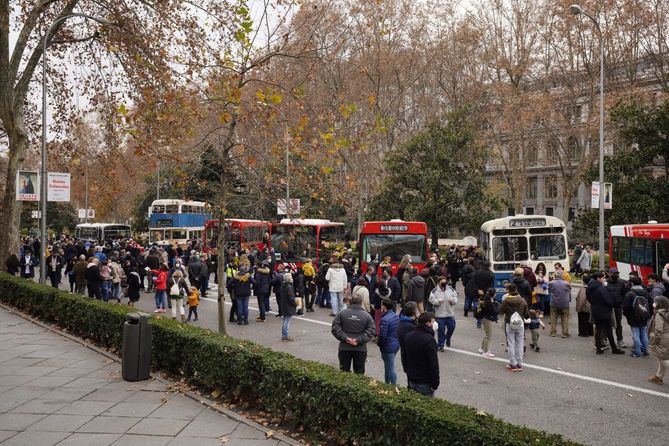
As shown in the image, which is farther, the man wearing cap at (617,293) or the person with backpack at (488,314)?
the man wearing cap at (617,293)

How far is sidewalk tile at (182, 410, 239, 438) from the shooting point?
686cm

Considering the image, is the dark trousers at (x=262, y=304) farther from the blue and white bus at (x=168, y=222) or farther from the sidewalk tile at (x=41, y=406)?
the blue and white bus at (x=168, y=222)

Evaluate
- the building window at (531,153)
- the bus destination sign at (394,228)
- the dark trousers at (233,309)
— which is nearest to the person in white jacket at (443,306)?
the dark trousers at (233,309)

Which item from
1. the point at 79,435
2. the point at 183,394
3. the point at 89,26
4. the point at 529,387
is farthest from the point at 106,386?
the point at 89,26

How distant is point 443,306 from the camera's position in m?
11.8

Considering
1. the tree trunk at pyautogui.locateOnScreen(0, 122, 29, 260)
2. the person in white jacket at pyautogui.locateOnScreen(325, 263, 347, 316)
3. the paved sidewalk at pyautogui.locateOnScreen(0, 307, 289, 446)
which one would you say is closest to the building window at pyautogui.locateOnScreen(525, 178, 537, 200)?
the person in white jacket at pyautogui.locateOnScreen(325, 263, 347, 316)

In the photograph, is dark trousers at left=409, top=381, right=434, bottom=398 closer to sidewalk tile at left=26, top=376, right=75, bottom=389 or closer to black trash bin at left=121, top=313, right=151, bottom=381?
black trash bin at left=121, top=313, right=151, bottom=381

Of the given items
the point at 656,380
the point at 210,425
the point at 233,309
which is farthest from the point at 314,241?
the point at 210,425

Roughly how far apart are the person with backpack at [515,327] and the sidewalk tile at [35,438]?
23.9 ft

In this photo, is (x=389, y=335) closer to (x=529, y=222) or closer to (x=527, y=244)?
(x=527, y=244)

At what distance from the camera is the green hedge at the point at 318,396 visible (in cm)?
527

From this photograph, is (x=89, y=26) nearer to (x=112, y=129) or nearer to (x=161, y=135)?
(x=112, y=129)

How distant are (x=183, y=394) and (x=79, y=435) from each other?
1851 millimetres

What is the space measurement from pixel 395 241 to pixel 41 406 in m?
13.7
